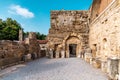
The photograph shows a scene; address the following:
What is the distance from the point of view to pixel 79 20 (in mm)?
19547

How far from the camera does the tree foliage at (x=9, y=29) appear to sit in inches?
1401

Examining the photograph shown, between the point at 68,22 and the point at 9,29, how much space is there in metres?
20.0

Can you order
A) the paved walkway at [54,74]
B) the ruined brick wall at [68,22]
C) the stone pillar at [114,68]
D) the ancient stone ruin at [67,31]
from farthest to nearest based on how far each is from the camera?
the ruined brick wall at [68,22] → the ancient stone ruin at [67,31] → the paved walkway at [54,74] → the stone pillar at [114,68]

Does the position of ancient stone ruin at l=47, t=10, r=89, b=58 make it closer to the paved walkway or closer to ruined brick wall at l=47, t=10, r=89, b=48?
ruined brick wall at l=47, t=10, r=89, b=48

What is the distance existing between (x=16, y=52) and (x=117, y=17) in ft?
23.3

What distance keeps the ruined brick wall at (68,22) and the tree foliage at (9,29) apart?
61.5 ft

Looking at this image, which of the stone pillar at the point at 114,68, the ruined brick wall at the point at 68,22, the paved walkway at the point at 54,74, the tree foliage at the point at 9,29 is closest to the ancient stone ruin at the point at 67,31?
the ruined brick wall at the point at 68,22

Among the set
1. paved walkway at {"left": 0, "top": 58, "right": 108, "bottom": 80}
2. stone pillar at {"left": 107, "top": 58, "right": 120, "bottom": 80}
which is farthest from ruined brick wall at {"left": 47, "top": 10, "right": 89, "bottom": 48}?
stone pillar at {"left": 107, "top": 58, "right": 120, "bottom": 80}

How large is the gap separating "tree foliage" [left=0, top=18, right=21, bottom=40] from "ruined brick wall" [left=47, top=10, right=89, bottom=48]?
18757mm

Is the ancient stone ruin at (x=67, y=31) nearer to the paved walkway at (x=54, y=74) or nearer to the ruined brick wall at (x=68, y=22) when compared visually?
the ruined brick wall at (x=68, y=22)

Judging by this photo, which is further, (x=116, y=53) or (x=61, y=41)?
(x=61, y=41)

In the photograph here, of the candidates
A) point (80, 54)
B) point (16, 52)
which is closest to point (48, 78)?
point (16, 52)

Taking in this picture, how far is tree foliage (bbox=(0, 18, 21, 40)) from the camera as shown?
35594 millimetres

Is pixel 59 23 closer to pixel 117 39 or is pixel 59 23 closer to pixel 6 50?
pixel 6 50
